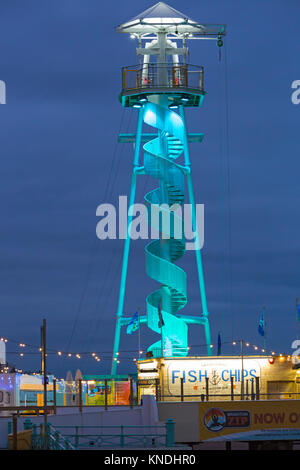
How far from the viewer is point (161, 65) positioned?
200 ft

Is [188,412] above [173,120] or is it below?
below

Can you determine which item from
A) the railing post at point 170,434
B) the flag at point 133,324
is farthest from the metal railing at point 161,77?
the railing post at point 170,434

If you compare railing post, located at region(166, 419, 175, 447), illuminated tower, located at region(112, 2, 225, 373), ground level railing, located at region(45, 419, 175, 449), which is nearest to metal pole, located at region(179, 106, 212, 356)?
illuminated tower, located at region(112, 2, 225, 373)

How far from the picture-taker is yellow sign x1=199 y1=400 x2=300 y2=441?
52531 mm

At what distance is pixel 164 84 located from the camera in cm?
6069

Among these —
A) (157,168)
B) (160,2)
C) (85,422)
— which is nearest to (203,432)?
(85,422)

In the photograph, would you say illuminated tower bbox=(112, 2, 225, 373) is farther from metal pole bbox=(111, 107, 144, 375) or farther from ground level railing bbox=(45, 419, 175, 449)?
ground level railing bbox=(45, 419, 175, 449)

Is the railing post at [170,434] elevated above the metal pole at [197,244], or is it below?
→ below

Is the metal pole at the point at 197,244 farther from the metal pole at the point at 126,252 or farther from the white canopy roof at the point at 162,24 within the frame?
the white canopy roof at the point at 162,24

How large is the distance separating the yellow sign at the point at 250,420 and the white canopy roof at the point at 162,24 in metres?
21.4

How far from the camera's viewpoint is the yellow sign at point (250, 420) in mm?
52531
